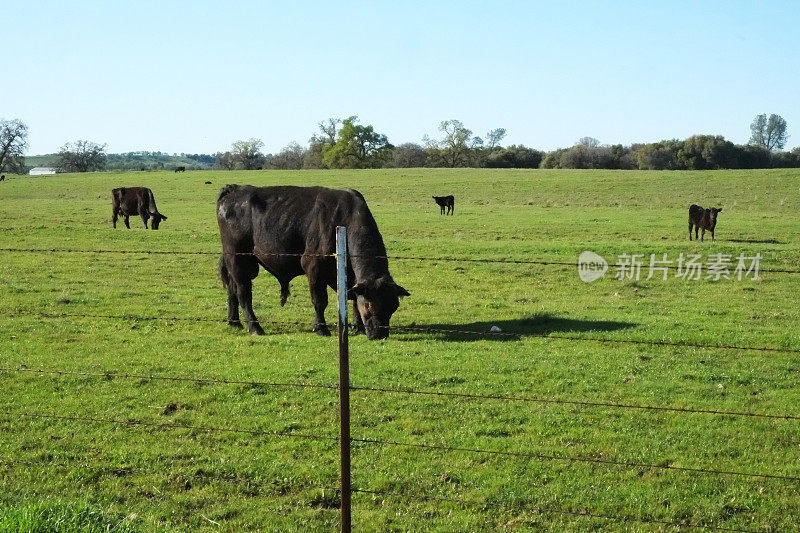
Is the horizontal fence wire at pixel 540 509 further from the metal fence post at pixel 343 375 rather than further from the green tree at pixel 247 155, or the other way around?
the green tree at pixel 247 155

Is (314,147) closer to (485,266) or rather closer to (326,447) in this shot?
(485,266)

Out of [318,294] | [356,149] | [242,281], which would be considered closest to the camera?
[318,294]

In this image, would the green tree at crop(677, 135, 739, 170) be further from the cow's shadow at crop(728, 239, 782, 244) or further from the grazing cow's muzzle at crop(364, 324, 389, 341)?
the grazing cow's muzzle at crop(364, 324, 389, 341)

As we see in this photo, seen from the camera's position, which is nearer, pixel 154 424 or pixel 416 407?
pixel 154 424

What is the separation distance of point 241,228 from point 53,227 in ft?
58.0

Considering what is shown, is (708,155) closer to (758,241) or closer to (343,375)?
(758,241)

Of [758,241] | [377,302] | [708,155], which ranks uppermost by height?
[708,155]

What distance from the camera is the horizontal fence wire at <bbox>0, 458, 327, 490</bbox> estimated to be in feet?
22.1

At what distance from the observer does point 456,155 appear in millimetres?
117438

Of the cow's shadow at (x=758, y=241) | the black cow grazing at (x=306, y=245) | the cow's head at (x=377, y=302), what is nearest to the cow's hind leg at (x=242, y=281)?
the black cow grazing at (x=306, y=245)

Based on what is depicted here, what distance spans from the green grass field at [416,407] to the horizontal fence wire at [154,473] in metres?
0.03

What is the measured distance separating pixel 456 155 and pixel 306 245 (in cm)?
10470

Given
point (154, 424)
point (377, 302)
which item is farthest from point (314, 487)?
point (377, 302)

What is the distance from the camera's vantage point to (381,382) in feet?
32.4
